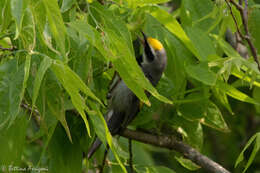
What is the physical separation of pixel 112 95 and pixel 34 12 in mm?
1851

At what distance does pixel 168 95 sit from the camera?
10.3 ft

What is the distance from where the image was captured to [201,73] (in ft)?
9.19

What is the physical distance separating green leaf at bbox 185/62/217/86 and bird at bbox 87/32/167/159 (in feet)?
2.09

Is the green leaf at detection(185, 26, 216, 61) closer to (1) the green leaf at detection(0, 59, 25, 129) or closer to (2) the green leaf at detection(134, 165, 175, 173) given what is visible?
(2) the green leaf at detection(134, 165, 175, 173)

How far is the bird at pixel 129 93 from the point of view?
344cm

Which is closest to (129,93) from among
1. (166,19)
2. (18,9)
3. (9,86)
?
(166,19)

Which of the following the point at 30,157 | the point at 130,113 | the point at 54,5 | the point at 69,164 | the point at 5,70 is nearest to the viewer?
the point at 54,5

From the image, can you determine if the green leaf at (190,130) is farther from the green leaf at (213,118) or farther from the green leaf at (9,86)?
the green leaf at (9,86)

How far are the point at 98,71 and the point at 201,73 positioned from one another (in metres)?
0.62

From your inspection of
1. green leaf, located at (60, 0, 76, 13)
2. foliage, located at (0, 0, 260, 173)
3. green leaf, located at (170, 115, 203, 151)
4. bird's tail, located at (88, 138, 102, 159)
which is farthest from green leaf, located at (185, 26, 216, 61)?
green leaf, located at (60, 0, 76, 13)

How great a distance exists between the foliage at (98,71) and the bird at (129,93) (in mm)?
172

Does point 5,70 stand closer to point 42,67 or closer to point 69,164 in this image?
point 42,67

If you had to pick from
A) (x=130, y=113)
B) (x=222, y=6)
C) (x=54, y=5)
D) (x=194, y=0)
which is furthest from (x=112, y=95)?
(x=54, y=5)

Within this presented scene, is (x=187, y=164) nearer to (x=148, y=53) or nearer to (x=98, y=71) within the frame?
(x=98, y=71)
